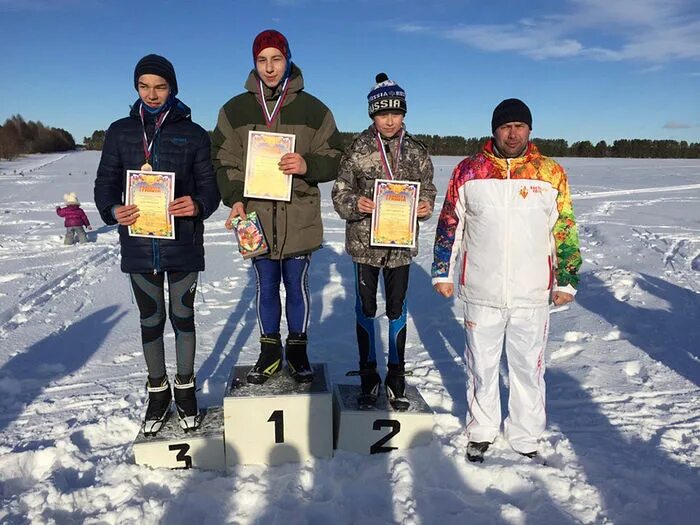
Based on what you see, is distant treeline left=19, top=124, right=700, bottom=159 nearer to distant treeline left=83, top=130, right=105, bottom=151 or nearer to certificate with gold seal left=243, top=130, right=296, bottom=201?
distant treeline left=83, top=130, right=105, bottom=151

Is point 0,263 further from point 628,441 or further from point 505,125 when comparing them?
point 628,441

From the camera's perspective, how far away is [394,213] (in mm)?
3215

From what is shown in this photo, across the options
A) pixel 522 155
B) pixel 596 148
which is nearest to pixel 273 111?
pixel 522 155

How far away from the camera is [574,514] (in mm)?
2688

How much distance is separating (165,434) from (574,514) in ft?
8.01

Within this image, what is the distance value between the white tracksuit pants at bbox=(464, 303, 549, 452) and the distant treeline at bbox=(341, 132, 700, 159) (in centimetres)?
4539

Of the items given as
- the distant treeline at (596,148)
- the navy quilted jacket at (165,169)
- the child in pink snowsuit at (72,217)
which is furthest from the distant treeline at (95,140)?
the navy quilted jacket at (165,169)

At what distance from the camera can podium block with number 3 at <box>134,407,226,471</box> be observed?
311 cm

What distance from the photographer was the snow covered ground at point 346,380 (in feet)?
9.09

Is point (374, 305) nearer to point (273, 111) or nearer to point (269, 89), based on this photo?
point (273, 111)

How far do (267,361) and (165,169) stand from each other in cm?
142


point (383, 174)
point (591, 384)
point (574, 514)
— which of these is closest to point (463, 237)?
point (383, 174)

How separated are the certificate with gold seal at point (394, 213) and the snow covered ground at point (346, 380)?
55.1 inches

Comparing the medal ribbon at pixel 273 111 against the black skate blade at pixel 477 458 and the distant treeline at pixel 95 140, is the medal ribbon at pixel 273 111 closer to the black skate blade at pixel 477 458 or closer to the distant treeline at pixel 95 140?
the black skate blade at pixel 477 458
